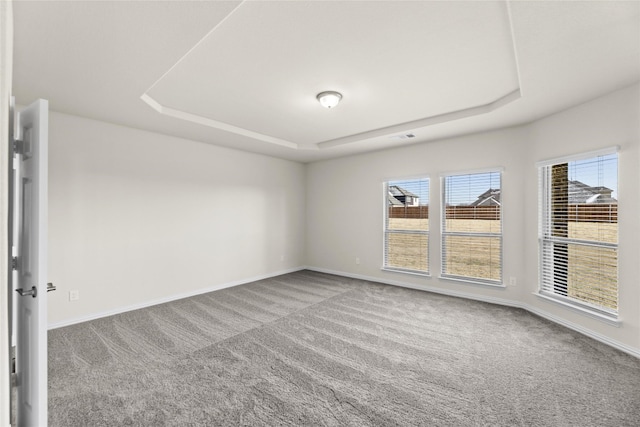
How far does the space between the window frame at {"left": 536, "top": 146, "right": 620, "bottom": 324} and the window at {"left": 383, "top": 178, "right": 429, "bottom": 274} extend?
5.25 feet

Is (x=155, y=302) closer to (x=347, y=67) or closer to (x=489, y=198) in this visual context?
(x=347, y=67)

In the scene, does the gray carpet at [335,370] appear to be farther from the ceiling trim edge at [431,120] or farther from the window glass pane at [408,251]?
the ceiling trim edge at [431,120]

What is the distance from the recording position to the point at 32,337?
1433 millimetres

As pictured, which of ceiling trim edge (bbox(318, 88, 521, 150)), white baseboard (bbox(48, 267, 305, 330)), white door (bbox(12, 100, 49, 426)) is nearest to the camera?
white door (bbox(12, 100, 49, 426))

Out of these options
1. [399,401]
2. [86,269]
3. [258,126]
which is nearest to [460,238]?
[399,401]

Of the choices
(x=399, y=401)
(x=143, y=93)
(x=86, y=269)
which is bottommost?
(x=399, y=401)

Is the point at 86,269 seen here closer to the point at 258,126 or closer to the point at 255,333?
the point at 255,333

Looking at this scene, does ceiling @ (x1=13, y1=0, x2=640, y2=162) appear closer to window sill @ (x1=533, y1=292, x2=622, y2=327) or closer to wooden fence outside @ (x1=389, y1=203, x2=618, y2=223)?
wooden fence outside @ (x1=389, y1=203, x2=618, y2=223)

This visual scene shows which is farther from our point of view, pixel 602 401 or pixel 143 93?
pixel 143 93

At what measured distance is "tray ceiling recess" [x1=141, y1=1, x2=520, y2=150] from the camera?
1965 millimetres

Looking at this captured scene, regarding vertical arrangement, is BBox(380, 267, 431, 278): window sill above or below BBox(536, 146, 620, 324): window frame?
below

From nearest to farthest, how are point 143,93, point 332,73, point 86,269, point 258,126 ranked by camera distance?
point 332,73, point 143,93, point 86,269, point 258,126

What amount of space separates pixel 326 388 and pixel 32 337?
1847 millimetres

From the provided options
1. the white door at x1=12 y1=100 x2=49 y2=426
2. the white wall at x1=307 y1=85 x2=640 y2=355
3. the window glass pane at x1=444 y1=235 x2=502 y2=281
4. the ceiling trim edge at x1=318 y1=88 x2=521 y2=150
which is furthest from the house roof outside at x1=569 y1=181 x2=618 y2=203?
the white door at x1=12 y1=100 x2=49 y2=426
